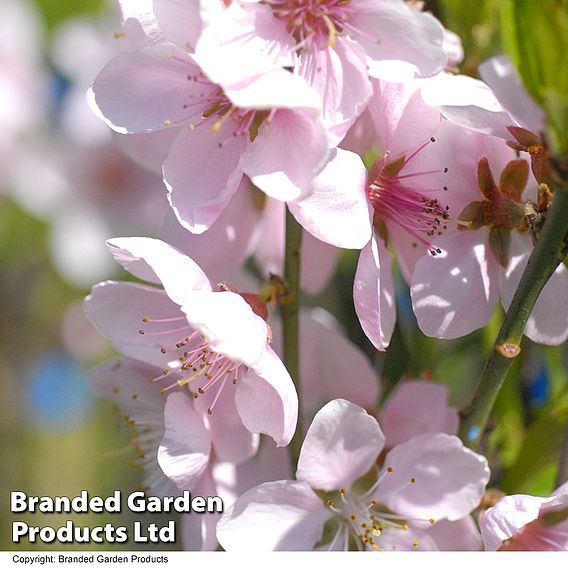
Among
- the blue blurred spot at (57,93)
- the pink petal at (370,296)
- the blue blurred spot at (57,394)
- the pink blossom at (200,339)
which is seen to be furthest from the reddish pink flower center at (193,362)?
the blue blurred spot at (57,394)

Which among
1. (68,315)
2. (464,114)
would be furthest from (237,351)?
(68,315)

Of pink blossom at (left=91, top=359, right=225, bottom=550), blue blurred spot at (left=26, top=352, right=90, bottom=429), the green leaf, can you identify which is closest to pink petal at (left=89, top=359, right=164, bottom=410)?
pink blossom at (left=91, top=359, right=225, bottom=550)

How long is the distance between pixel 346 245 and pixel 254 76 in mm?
131

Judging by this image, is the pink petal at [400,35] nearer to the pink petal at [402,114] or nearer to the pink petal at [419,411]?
the pink petal at [402,114]

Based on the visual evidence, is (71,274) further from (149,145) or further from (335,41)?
(335,41)

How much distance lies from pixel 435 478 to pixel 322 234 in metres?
0.20

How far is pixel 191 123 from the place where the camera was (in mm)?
644

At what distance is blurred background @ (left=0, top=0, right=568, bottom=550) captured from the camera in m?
0.87

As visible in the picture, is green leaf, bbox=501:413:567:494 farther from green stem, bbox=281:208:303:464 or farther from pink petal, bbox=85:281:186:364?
pink petal, bbox=85:281:186:364

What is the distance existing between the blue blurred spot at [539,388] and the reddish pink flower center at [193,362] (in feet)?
1.31

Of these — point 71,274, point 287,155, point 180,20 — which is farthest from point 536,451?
point 71,274

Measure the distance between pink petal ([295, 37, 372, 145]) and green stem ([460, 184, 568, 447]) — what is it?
5.9 inches

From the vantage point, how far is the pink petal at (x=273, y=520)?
24.6 inches

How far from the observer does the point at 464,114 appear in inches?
22.6
